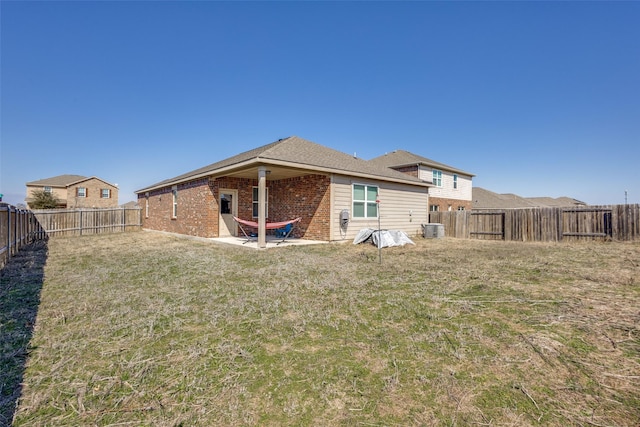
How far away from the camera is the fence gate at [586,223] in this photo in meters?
11.0

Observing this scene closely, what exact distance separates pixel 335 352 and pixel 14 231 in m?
11.3

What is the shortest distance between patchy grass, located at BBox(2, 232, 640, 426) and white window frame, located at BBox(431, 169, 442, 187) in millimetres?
17102

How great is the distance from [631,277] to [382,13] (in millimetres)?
10692

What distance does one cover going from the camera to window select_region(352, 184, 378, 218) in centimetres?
1138

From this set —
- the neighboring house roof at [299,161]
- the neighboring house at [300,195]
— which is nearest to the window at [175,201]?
the neighboring house at [300,195]

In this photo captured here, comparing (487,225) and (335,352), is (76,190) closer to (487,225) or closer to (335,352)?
(487,225)

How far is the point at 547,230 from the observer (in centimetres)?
1209

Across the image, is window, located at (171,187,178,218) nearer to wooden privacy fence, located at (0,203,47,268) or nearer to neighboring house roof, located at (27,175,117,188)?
wooden privacy fence, located at (0,203,47,268)

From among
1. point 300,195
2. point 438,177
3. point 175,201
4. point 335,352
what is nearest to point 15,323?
point 335,352

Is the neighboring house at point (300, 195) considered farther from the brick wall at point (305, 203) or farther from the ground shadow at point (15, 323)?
the ground shadow at point (15, 323)

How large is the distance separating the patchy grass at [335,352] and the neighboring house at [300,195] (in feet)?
17.4

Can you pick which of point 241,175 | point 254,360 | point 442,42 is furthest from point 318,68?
point 254,360

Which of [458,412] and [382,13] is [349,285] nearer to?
[458,412]

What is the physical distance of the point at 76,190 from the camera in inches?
1331
